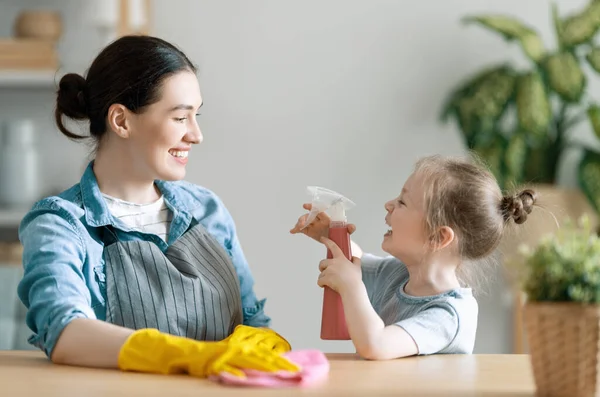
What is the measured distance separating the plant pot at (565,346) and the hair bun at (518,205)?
21.0 inches

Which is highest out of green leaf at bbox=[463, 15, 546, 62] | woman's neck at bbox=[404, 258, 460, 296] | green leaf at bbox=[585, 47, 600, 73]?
green leaf at bbox=[463, 15, 546, 62]

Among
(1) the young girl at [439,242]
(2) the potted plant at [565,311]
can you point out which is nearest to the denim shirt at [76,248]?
(1) the young girl at [439,242]

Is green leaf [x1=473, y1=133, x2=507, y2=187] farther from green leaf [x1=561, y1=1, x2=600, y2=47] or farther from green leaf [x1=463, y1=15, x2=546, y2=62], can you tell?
green leaf [x1=561, y1=1, x2=600, y2=47]

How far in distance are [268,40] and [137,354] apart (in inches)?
89.7

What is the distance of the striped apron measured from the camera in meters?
1.66

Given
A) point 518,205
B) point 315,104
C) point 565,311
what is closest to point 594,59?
point 315,104

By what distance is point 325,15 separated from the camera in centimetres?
347

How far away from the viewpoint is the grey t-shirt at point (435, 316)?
1.56m

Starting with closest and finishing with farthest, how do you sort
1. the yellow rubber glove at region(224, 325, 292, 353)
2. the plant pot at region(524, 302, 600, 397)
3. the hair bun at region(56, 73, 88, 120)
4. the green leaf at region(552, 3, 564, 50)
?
A: 1. the plant pot at region(524, 302, 600, 397)
2. the yellow rubber glove at region(224, 325, 292, 353)
3. the hair bun at region(56, 73, 88, 120)
4. the green leaf at region(552, 3, 564, 50)

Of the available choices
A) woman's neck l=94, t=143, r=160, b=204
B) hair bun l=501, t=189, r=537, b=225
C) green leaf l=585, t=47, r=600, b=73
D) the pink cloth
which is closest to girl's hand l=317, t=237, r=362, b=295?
the pink cloth

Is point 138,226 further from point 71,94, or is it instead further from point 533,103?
point 533,103

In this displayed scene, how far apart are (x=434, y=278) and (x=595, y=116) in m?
1.70

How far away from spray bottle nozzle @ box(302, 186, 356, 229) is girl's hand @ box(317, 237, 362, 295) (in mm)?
84

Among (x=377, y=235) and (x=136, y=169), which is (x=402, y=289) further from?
(x=377, y=235)
